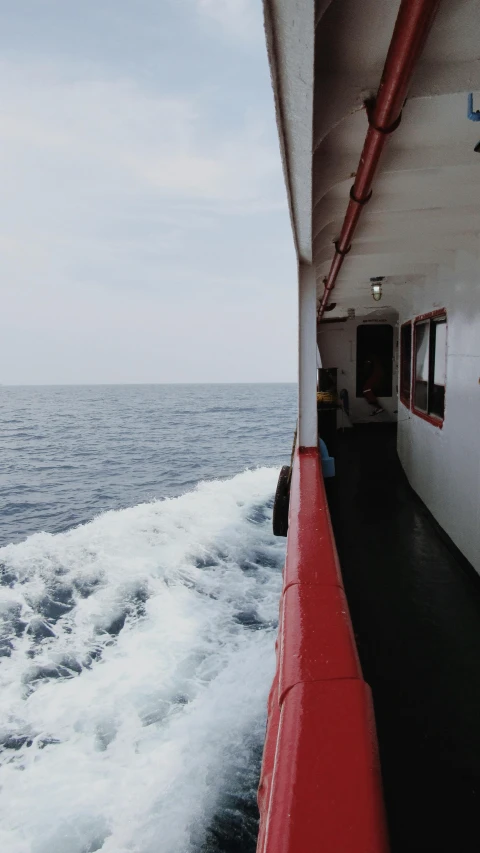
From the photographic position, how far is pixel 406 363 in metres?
8.04

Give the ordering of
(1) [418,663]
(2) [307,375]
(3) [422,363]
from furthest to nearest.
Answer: (3) [422,363] < (2) [307,375] < (1) [418,663]

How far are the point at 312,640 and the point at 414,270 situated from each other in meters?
5.61

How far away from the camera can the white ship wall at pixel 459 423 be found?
4219 millimetres

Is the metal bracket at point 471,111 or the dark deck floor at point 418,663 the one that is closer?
the metal bracket at point 471,111

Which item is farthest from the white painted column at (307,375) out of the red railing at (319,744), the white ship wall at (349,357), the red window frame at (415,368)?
the white ship wall at (349,357)

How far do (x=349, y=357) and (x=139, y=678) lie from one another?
923cm

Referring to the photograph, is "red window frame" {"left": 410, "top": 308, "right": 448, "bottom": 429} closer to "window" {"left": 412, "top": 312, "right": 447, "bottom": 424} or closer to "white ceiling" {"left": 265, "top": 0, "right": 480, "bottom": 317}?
"window" {"left": 412, "top": 312, "right": 447, "bottom": 424}

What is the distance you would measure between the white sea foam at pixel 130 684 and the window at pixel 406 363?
12.6ft

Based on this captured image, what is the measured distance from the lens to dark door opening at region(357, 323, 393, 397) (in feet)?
40.3

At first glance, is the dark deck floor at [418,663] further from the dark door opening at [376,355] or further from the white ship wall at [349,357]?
the dark door opening at [376,355]

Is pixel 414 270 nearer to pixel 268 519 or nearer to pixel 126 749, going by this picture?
pixel 126 749

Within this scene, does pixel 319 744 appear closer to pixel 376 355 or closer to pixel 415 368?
pixel 415 368

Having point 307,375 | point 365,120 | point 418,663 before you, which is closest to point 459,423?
point 307,375

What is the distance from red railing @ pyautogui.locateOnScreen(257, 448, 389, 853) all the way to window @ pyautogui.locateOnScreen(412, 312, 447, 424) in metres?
4.21
